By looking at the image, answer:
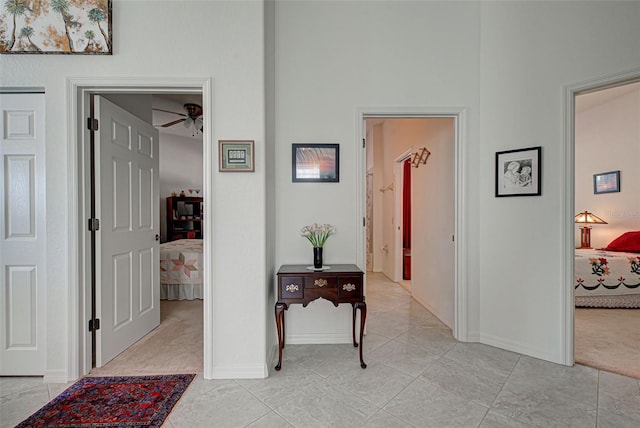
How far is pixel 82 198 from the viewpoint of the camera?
202 centimetres

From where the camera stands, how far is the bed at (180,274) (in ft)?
12.2

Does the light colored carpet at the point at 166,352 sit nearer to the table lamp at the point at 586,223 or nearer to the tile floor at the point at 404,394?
the tile floor at the point at 404,394

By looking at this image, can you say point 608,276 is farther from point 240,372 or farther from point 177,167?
point 177,167

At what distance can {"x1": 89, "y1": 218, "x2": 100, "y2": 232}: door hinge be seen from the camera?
2.08m

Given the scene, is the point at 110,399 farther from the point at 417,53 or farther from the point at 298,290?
the point at 417,53

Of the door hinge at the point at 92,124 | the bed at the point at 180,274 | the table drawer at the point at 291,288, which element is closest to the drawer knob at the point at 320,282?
the table drawer at the point at 291,288

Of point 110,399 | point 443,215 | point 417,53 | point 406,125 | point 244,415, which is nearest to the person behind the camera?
point 244,415

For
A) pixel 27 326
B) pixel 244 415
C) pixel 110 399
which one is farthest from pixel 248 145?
pixel 27 326

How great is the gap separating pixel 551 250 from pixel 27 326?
12.8ft

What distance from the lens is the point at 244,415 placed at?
161 cm

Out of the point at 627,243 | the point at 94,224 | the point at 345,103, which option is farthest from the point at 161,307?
the point at 627,243

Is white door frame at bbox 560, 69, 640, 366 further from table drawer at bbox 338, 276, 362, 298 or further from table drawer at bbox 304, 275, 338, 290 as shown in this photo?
table drawer at bbox 304, 275, 338, 290

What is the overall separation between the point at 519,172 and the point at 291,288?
2076mm

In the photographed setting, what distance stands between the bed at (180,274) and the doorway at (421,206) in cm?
233
